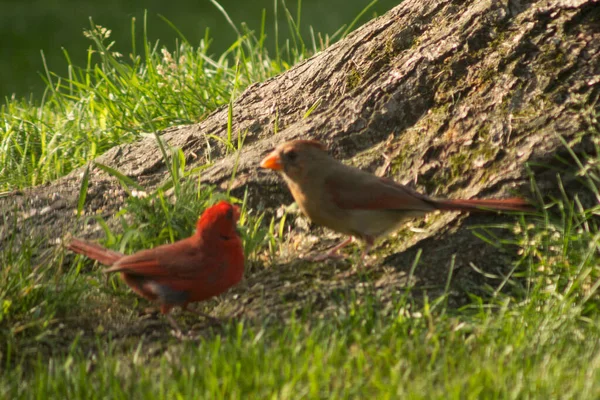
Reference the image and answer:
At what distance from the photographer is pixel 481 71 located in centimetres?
447

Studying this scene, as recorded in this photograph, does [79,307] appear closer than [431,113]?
Yes

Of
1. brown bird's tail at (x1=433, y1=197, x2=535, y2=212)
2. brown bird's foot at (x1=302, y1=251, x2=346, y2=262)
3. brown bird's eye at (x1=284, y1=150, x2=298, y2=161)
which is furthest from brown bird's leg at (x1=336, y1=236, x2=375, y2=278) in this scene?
brown bird's eye at (x1=284, y1=150, x2=298, y2=161)

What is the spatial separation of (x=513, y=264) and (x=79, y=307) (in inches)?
78.2

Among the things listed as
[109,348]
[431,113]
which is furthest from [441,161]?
[109,348]

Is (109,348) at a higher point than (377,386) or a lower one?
higher

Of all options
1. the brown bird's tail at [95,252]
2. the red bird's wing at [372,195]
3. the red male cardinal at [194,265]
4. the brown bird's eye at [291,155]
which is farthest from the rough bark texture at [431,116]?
the brown bird's tail at [95,252]

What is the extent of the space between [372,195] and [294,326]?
0.87m

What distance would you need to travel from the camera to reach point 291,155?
4223 millimetres

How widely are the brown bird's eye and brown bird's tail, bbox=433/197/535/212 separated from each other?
27.8 inches

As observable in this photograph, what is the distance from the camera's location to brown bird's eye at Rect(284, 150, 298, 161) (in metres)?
4.21

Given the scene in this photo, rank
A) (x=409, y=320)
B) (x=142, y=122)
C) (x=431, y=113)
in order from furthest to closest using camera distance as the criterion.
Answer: (x=142, y=122) → (x=431, y=113) → (x=409, y=320)

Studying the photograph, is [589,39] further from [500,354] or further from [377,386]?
[377,386]

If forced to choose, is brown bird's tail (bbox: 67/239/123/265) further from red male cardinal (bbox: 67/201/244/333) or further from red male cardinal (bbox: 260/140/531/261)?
red male cardinal (bbox: 260/140/531/261)

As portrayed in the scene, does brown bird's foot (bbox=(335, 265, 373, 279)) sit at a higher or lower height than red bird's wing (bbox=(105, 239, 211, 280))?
lower
